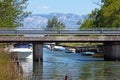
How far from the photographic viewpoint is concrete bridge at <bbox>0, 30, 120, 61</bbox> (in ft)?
233

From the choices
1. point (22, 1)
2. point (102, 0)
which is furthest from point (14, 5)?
point (102, 0)

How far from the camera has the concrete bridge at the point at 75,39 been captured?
2798 inches

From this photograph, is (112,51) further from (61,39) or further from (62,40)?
(61,39)

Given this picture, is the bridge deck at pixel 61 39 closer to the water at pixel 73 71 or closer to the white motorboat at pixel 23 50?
the white motorboat at pixel 23 50

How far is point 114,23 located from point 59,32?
32787 mm

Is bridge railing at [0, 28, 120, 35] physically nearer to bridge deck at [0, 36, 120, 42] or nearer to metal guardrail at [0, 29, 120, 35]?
metal guardrail at [0, 29, 120, 35]

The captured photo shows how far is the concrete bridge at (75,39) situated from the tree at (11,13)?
1273cm

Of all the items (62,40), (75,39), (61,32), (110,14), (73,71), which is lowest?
(73,71)

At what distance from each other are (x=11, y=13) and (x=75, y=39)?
19.4m

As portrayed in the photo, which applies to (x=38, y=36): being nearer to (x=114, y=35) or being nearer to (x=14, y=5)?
(x=114, y=35)

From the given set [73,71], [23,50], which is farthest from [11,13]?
[73,71]

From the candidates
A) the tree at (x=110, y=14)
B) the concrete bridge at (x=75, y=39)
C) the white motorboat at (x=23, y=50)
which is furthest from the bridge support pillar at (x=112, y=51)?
the tree at (x=110, y=14)

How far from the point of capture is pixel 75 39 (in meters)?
72.2

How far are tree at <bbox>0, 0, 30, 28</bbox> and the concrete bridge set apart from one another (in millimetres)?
12734
